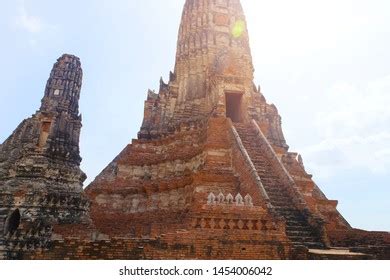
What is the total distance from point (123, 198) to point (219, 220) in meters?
6.94

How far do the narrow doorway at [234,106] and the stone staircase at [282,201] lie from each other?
2887mm

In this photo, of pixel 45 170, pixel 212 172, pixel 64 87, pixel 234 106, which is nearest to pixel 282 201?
pixel 212 172

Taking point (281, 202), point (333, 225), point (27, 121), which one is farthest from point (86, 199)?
point (333, 225)

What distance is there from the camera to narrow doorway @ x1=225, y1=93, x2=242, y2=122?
1782 cm

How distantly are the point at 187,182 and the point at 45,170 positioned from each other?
7808 millimetres

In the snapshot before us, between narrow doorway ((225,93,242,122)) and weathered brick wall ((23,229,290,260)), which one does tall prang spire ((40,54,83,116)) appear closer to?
narrow doorway ((225,93,242,122))

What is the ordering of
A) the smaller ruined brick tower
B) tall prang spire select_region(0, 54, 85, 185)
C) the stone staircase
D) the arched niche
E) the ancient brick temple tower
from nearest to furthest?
the ancient brick temple tower → the stone staircase → the smaller ruined brick tower → the arched niche → tall prang spire select_region(0, 54, 85, 185)

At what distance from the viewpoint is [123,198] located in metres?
14.9

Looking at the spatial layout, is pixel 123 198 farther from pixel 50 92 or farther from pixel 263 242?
pixel 50 92

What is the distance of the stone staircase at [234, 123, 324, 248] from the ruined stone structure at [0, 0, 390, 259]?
1.6 inches

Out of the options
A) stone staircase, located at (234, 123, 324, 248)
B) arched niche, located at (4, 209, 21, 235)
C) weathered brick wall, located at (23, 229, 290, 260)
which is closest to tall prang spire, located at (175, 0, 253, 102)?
stone staircase, located at (234, 123, 324, 248)

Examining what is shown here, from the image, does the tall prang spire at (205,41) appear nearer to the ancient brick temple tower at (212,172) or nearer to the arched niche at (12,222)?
the ancient brick temple tower at (212,172)

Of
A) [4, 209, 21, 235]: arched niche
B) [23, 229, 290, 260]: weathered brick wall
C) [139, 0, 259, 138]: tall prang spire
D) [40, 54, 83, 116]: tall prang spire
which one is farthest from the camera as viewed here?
[40, 54, 83, 116]: tall prang spire

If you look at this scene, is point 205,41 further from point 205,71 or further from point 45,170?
point 45,170
